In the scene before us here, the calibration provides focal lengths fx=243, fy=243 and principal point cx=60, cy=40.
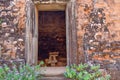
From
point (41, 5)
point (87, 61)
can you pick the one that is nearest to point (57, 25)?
point (41, 5)

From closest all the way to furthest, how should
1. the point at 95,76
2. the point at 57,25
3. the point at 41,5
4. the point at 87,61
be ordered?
the point at 95,76 < the point at 87,61 < the point at 41,5 < the point at 57,25

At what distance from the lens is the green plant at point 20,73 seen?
4840mm

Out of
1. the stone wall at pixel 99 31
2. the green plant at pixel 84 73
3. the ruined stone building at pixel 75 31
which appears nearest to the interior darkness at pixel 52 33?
the ruined stone building at pixel 75 31

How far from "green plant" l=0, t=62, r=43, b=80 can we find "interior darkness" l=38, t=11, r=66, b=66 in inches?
151

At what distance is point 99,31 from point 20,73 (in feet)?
7.01

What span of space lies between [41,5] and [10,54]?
144 centimetres

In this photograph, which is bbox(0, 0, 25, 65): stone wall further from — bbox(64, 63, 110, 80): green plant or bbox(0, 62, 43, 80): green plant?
bbox(64, 63, 110, 80): green plant

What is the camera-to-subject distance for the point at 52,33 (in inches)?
373

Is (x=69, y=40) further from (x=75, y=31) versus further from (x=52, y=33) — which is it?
(x=52, y=33)

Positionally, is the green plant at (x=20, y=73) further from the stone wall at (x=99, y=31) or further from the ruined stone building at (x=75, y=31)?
the stone wall at (x=99, y=31)

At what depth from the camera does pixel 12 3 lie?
19.4 ft

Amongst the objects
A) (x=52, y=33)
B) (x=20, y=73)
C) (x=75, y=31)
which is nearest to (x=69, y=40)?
(x=75, y=31)

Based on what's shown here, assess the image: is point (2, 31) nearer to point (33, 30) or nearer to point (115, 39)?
point (33, 30)

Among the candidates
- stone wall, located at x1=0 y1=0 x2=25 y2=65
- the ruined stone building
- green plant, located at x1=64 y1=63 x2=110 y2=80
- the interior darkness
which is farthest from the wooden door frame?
the interior darkness
